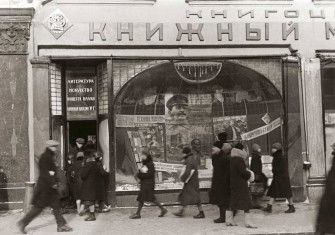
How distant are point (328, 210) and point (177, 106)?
20.4 ft

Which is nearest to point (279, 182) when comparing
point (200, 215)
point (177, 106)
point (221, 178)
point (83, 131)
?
point (221, 178)

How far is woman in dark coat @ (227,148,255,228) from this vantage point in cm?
1047

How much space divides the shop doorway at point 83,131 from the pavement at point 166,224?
6.71 ft

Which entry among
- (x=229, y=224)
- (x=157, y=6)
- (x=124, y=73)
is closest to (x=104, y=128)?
(x=124, y=73)

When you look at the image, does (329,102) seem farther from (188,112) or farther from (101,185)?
(101,185)

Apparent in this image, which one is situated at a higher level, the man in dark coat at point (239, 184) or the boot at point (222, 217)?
Result: the man in dark coat at point (239, 184)

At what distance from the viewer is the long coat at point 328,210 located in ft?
26.9

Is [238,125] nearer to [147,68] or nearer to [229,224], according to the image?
[147,68]

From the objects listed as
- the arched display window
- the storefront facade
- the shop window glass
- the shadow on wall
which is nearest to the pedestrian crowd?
the arched display window

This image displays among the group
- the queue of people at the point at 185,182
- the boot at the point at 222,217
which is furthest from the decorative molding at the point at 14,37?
the boot at the point at 222,217

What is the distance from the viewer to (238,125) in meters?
14.0

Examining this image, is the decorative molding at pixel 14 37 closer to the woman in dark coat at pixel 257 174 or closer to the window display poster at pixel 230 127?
the window display poster at pixel 230 127

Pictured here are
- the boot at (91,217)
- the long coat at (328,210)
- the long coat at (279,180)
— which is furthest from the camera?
the long coat at (279,180)

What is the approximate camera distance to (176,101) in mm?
13844
